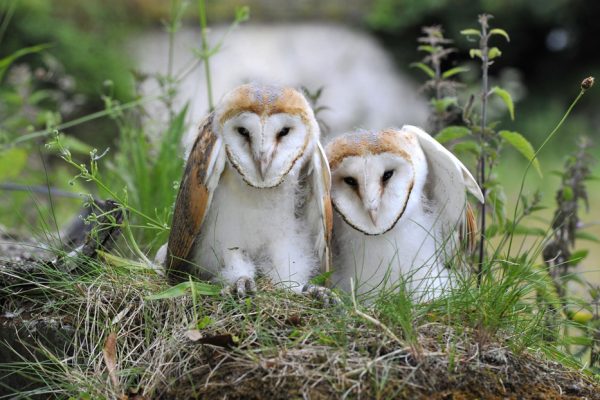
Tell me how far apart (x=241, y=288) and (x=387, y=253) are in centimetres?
67

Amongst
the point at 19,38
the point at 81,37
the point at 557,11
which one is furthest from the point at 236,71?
the point at 557,11

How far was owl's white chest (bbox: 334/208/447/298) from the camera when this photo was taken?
326 centimetres

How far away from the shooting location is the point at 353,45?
12711 mm

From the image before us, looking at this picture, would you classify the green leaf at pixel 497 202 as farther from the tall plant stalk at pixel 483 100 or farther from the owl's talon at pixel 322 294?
the owl's talon at pixel 322 294

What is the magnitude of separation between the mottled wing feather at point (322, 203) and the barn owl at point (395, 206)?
10 cm

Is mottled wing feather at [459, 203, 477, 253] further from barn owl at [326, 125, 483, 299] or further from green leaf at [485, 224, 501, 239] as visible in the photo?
green leaf at [485, 224, 501, 239]

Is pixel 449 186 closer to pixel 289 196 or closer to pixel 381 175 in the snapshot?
pixel 381 175

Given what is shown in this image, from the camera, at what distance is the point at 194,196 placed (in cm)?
305

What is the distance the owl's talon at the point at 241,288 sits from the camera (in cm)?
287

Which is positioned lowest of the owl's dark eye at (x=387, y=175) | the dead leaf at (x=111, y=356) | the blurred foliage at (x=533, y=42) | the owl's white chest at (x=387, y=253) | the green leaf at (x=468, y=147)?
the dead leaf at (x=111, y=356)

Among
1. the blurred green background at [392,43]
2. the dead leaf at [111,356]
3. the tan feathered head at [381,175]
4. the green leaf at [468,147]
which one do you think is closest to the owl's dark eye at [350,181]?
the tan feathered head at [381,175]

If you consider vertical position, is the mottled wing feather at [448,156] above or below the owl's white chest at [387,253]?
above

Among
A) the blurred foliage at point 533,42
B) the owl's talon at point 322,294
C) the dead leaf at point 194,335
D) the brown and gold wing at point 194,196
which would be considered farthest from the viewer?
the blurred foliage at point 533,42

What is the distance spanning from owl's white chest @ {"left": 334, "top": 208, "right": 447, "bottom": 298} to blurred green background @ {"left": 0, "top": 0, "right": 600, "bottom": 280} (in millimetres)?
5652
